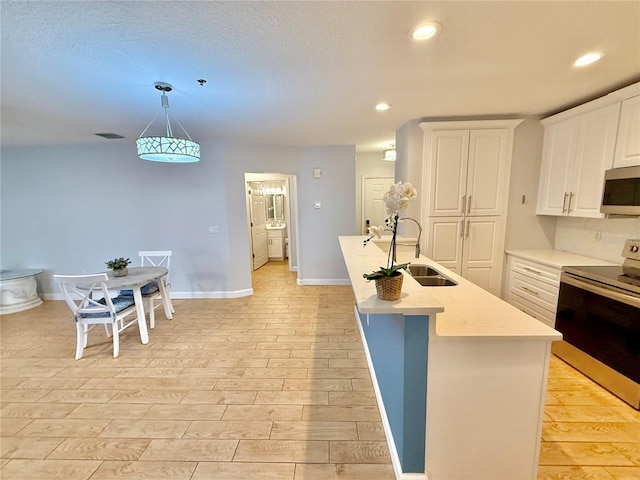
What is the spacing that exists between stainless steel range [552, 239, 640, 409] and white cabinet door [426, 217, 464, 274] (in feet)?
3.25

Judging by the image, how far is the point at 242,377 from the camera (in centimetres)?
235

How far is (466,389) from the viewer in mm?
1312

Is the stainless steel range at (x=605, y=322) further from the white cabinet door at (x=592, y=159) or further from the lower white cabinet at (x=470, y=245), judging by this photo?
the lower white cabinet at (x=470, y=245)

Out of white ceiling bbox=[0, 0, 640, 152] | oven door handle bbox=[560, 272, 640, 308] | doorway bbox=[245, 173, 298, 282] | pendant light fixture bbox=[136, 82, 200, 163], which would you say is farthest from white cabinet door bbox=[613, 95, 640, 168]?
doorway bbox=[245, 173, 298, 282]

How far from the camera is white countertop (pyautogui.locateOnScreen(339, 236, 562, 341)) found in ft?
3.88

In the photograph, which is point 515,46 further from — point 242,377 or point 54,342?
point 54,342

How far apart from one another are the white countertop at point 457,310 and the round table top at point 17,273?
17.1 ft

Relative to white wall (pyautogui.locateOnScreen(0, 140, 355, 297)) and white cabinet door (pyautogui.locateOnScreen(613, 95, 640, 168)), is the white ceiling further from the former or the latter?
white wall (pyautogui.locateOnScreen(0, 140, 355, 297))

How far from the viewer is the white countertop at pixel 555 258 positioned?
2.52 m

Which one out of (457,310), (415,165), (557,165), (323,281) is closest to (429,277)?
(457,310)

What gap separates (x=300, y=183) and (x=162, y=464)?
386 cm

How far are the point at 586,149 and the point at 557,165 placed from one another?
0.34 m

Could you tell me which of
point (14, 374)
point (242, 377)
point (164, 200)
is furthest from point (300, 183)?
point (14, 374)

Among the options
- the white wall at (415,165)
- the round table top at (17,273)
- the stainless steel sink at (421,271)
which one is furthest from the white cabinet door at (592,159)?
the round table top at (17,273)
